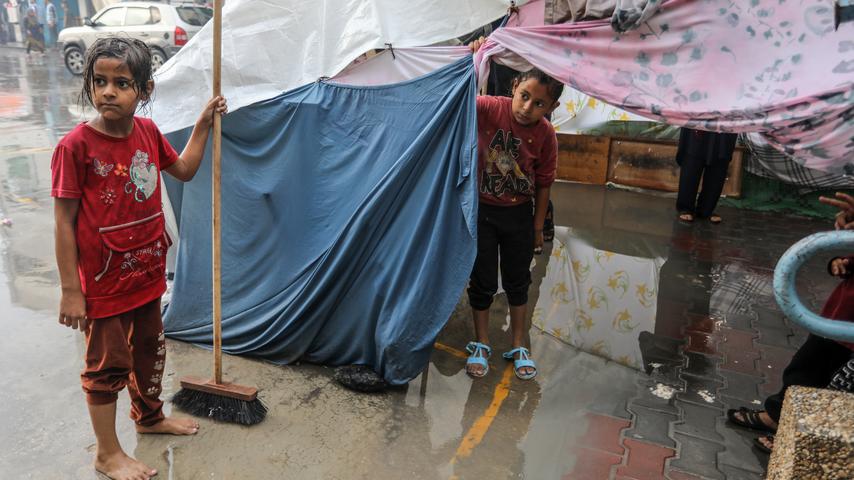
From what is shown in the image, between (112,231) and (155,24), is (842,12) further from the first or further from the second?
(155,24)

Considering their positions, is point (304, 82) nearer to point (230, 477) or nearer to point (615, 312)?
point (230, 477)

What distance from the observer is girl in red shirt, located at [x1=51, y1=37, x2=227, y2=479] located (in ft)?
7.53

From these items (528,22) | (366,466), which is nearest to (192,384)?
(366,466)

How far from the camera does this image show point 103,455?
256 cm

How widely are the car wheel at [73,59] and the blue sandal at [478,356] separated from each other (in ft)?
51.5

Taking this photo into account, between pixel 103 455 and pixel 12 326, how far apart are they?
1.76 m

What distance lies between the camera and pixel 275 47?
3.49 meters

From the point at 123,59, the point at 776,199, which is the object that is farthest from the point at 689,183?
the point at 123,59

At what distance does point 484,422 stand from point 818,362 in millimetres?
1530

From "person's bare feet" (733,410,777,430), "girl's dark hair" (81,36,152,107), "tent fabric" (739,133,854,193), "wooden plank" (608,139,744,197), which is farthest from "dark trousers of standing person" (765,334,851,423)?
"wooden plank" (608,139,744,197)

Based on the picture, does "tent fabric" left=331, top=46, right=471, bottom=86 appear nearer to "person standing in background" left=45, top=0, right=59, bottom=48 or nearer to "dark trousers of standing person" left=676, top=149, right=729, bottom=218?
"dark trousers of standing person" left=676, top=149, right=729, bottom=218

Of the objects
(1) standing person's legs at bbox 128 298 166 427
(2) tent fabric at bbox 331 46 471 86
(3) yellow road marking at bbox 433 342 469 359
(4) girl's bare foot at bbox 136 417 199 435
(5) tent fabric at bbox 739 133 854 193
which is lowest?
(3) yellow road marking at bbox 433 342 469 359

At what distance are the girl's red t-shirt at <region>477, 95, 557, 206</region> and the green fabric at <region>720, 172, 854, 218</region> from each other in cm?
490

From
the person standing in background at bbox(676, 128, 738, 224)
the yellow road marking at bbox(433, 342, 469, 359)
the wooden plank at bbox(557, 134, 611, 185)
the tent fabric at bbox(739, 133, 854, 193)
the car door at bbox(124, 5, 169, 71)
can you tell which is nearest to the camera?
the yellow road marking at bbox(433, 342, 469, 359)
